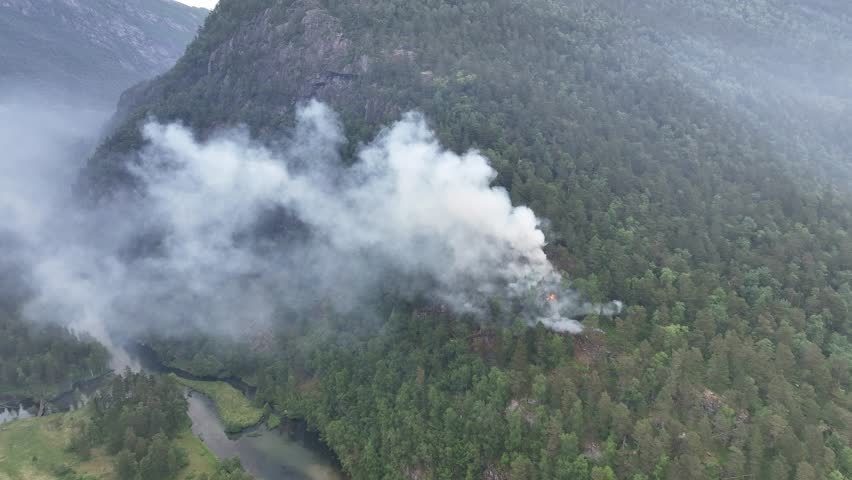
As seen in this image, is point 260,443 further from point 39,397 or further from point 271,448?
point 39,397

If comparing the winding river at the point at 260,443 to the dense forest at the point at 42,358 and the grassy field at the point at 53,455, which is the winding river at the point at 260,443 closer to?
the dense forest at the point at 42,358

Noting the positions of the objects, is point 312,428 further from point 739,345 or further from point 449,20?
point 449,20

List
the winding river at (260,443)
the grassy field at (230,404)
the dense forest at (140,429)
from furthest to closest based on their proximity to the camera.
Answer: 1. the grassy field at (230,404)
2. the winding river at (260,443)
3. the dense forest at (140,429)

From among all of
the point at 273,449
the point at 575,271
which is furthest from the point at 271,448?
the point at 575,271

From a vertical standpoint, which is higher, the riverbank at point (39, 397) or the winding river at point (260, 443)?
the winding river at point (260, 443)

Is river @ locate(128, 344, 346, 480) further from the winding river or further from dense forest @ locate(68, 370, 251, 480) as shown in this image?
dense forest @ locate(68, 370, 251, 480)

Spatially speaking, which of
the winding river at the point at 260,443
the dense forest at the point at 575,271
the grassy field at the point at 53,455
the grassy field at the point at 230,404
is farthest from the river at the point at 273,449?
the grassy field at the point at 53,455
